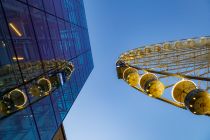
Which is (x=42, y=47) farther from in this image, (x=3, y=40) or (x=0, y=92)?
(x=0, y=92)

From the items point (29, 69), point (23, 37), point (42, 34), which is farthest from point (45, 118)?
point (42, 34)

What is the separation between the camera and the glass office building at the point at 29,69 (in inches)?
414

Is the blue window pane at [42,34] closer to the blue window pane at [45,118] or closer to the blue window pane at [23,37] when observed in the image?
the blue window pane at [23,37]

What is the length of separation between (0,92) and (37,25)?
22.2ft

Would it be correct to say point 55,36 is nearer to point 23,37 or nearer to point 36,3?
point 36,3

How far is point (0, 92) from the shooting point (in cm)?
984

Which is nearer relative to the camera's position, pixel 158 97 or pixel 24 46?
pixel 158 97

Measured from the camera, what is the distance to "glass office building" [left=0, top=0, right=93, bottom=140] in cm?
1052

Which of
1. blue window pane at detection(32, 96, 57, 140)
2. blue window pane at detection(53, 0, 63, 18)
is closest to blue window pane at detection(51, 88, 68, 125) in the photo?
blue window pane at detection(32, 96, 57, 140)

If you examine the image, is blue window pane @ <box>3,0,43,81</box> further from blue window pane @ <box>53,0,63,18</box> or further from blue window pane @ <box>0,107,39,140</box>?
blue window pane @ <box>53,0,63,18</box>

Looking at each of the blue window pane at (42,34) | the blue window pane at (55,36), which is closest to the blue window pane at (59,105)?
the blue window pane at (42,34)

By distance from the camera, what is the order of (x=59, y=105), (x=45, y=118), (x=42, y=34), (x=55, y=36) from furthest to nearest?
(x=55, y=36)
(x=59, y=105)
(x=42, y=34)
(x=45, y=118)

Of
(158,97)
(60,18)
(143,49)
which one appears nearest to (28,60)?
(158,97)

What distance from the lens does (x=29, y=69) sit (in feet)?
43.8
